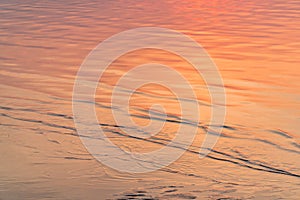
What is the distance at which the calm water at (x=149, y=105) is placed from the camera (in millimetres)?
5219

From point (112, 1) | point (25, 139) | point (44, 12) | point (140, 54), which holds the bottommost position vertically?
point (25, 139)

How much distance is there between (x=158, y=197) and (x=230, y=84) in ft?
12.3

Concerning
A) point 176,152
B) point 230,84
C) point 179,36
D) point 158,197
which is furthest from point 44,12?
point 158,197

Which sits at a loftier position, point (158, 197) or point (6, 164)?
point (6, 164)

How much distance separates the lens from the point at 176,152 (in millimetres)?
6027

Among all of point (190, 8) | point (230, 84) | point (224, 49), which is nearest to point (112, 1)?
point (190, 8)

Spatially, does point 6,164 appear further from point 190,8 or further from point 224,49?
point 190,8

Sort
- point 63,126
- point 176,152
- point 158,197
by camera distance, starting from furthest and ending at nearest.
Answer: point 63,126 → point 176,152 → point 158,197

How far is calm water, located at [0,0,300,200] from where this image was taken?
5.22m

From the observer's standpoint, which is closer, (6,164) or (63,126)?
(6,164)

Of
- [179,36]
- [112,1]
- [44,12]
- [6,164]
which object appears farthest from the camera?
[112,1]

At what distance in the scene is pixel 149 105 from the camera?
7.57 meters

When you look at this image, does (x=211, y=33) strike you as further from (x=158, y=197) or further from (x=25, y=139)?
(x=158, y=197)

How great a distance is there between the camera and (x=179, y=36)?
38.7ft
